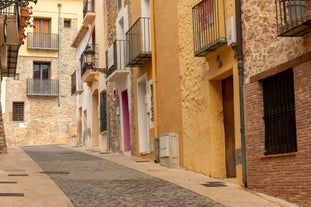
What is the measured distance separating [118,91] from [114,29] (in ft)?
8.15

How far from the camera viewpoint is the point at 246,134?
410 inches

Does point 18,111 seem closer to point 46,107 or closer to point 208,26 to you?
point 46,107

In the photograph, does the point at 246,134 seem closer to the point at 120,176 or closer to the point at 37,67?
the point at 120,176

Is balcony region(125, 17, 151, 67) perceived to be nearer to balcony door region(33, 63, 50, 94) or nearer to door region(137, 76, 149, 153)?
door region(137, 76, 149, 153)

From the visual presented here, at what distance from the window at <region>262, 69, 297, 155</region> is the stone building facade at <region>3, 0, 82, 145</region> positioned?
25283mm

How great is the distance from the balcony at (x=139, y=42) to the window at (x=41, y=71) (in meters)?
17.9

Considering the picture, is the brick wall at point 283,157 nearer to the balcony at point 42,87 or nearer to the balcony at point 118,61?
the balcony at point 118,61

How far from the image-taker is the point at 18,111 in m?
33.8

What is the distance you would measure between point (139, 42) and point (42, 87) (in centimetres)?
1882

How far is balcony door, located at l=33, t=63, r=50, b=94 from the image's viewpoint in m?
33.9

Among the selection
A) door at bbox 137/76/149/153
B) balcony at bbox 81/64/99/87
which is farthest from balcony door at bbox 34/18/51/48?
door at bbox 137/76/149/153

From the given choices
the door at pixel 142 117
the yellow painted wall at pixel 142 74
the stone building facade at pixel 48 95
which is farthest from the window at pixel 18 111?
the door at pixel 142 117

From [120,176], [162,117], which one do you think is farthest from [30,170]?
[162,117]

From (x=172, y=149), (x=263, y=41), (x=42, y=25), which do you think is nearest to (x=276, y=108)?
(x=263, y=41)
